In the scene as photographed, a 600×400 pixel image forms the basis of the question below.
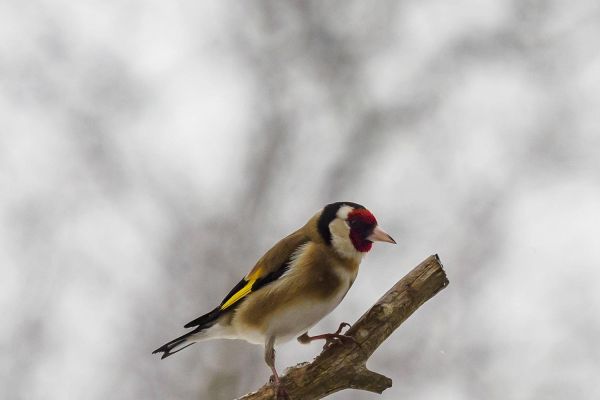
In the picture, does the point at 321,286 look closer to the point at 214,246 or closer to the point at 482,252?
the point at 214,246

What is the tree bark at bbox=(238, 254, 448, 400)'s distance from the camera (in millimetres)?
3512

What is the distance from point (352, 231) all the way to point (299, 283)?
0.37 m

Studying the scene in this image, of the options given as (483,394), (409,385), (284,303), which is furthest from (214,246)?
(284,303)

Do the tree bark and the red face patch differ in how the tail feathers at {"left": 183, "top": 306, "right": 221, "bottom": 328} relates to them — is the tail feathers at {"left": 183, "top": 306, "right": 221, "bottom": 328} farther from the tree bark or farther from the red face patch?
the red face patch

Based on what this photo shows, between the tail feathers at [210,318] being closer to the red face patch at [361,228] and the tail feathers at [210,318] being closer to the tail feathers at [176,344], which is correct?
the tail feathers at [176,344]

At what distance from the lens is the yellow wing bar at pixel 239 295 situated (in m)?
4.03

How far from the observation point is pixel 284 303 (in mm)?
3895

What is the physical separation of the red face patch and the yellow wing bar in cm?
57

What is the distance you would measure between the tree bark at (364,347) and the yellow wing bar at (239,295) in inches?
22.0

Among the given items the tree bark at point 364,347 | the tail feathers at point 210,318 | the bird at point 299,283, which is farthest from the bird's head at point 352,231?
the tail feathers at point 210,318

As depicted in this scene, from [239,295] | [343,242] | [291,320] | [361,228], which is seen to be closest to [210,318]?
[239,295]

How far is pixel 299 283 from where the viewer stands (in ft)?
12.8

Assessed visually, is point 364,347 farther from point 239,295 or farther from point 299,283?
point 239,295

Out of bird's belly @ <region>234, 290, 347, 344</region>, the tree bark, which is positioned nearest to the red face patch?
bird's belly @ <region>234, 290, 347, 344</region>
